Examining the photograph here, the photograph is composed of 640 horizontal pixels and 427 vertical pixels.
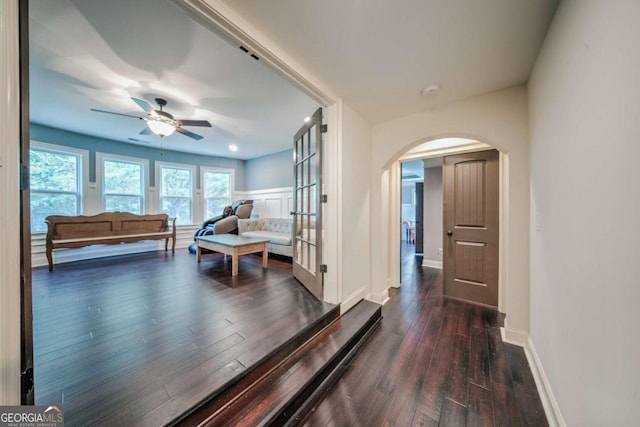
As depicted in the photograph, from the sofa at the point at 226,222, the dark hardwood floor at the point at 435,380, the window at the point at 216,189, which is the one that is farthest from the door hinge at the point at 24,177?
the window at the point at 216,189

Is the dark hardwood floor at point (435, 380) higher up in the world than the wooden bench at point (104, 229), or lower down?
lower down

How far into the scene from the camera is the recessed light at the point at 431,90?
6.05 ft

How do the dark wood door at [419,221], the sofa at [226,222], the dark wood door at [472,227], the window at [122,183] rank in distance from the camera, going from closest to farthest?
the dark wood door at [472,227] < the window at [122,183] < the sofa at [226,222] < the dark wood door at [419,221]

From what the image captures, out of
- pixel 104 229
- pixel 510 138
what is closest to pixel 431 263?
pixel 510 138

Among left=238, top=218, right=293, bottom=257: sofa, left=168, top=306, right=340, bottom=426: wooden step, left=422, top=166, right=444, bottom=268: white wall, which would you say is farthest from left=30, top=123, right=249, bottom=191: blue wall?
left=168, top=306, right=340, bottom=426: wooden step

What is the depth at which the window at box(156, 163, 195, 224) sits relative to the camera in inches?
199

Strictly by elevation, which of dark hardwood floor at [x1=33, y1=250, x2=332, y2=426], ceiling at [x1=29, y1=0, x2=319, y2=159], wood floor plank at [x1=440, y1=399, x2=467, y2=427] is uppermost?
ceiling at [x1=29, y1=0, x2=319, y2=159]

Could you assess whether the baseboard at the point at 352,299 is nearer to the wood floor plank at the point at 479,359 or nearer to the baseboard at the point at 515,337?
the wood floor plank at the point at 479,359

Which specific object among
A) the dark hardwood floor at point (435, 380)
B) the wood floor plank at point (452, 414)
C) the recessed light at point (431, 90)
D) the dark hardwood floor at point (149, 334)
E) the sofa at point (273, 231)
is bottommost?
the wood floor plank at point (452, 414)

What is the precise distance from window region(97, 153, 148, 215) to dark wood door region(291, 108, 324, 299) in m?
4.07

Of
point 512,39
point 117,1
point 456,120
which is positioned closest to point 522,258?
point 456,120

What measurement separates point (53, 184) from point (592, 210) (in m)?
6.48

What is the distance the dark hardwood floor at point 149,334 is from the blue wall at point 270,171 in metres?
2.87

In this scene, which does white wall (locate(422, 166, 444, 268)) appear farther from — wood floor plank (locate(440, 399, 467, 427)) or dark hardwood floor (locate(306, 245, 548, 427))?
wood floor plank (locate(440, 399, 467, 427))
